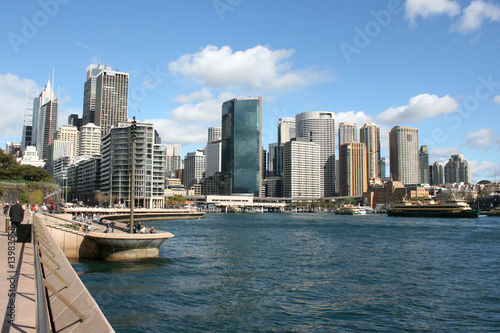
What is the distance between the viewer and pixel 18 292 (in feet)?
Result: 38.2

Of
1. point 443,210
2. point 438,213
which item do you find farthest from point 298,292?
point 443,210

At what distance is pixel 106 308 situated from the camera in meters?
21.7

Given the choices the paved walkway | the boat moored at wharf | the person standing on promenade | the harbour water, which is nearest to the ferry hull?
the boat moored at wharf

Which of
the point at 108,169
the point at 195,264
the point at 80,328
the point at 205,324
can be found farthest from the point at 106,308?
the point at 108,169

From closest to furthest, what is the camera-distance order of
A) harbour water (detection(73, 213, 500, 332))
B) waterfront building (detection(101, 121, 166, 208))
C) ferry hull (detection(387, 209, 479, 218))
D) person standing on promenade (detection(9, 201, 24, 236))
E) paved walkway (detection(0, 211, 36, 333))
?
paved walkway (detection(0, 211, 36, 333)) < harbour water (detection(73, 213, 500, 332)) < person standing on promenade (detection(9, 201, 24, 236)) < ferry hull (detection(387, 209, 479, 218)) < waterfront building (detection(101, 121, 166, 208))

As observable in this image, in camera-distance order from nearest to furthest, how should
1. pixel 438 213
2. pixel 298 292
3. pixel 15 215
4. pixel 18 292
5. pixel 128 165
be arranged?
pixel 18 292 → pixel 15 215 → pixel 298 292 → pixel 438 213 → pixel 128 165

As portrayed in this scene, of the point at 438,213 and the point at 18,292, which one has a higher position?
the point at 18,292

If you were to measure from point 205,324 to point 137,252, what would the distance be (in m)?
19.6

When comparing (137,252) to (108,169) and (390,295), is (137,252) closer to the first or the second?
(390,295)

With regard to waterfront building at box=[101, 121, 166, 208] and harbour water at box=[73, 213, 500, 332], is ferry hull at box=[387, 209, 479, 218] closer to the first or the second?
waterfront building at box=[101, 121, 166, 208]

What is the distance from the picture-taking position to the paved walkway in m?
9.22

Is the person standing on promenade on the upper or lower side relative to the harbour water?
upper

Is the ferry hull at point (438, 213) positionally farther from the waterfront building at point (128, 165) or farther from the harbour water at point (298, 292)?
the harbour water at point (298, 292)

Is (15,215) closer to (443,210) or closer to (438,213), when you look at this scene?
(438,213)
